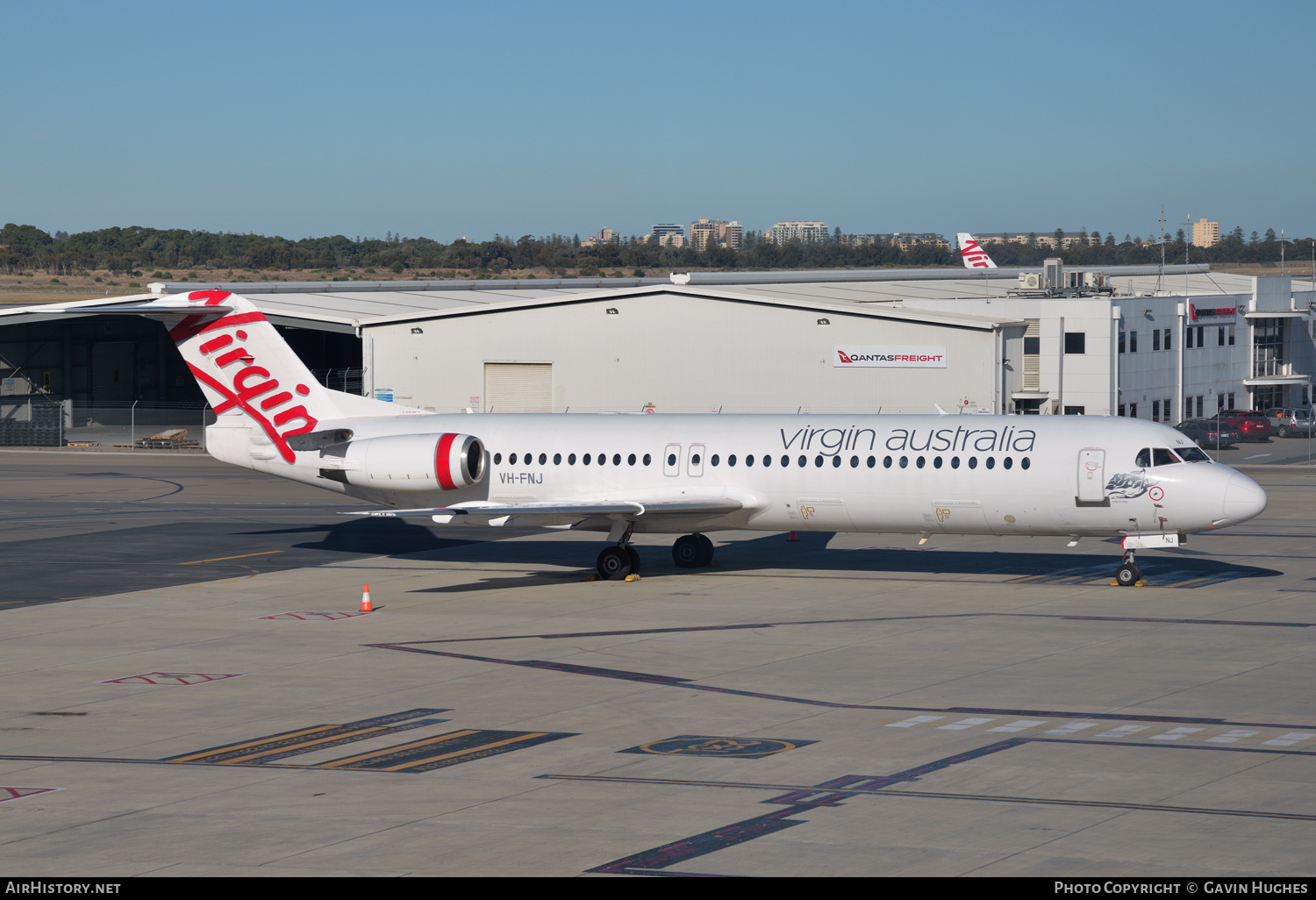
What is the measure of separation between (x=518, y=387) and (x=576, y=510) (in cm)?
3654

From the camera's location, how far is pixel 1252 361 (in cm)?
8194

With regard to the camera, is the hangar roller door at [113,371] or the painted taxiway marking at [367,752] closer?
the painted taxiway marking at [367,752]

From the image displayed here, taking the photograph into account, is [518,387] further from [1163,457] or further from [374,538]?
[1163,457]

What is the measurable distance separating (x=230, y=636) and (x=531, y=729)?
9.39 meters

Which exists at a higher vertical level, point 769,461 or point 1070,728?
point 769,461

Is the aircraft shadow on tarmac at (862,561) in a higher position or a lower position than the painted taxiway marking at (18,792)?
lower

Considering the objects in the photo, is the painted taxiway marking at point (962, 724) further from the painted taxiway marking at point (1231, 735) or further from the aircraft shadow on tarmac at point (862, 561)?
the aircraft shadow on tarmac at point (862, 561)

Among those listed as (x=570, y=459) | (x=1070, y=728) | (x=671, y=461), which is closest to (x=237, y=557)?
(x=570, y=459)

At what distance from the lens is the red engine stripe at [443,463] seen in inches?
1294

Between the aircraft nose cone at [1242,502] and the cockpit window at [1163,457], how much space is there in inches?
46.6

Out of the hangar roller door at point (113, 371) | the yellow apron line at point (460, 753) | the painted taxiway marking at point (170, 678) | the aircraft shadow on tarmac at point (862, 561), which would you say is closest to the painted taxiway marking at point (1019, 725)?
the yellow apron line at point (460, 753)

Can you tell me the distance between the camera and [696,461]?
1280 inches

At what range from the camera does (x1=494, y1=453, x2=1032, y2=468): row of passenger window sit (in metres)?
30.2

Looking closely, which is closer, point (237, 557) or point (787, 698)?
point (787, 698)
